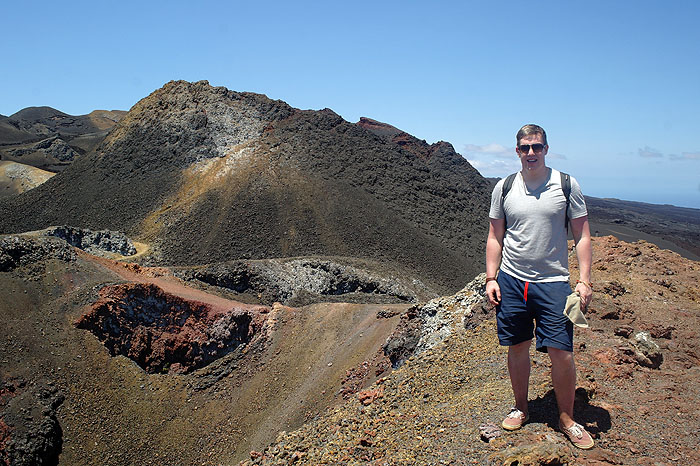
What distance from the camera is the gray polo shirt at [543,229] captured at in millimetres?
4535

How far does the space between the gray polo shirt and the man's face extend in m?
0.16

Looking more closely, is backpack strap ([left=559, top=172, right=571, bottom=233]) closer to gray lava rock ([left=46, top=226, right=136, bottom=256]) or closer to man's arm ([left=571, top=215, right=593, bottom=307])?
man's arm ([left=571, top=215, right=593, bottom=307])

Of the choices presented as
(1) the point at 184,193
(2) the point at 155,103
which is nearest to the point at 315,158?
(1) the point at 184,193

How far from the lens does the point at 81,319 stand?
1291 centimetres

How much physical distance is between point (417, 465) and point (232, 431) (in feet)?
25.9

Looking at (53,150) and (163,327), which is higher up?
(53,150)

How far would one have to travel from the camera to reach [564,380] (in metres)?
4.48

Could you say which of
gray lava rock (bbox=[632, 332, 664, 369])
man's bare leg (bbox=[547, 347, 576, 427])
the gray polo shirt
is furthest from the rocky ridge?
the gray polo shirt

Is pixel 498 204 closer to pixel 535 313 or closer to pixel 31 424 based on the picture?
pixel 535 313

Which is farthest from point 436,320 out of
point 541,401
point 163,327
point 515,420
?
point 163,327

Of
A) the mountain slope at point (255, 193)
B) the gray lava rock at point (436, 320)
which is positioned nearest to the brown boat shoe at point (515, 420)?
the gray lava rock at point (436, 320)

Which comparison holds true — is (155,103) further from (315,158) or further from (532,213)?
(532,213)

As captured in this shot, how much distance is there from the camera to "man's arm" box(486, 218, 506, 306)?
4852 millimetres

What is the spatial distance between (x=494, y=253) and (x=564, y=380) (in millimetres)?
1288
